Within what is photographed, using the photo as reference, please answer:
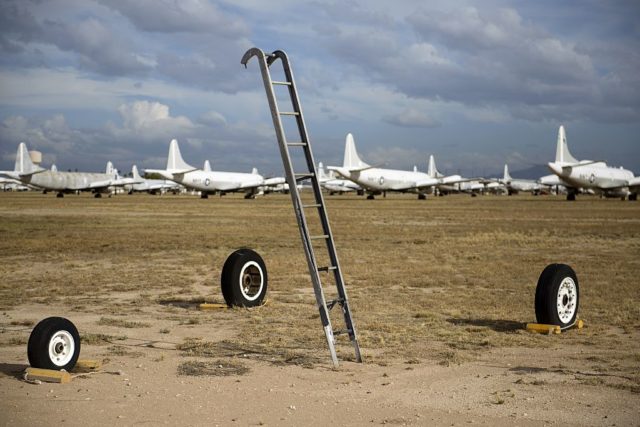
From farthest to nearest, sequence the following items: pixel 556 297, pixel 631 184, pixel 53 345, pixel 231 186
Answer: pixel 231 186 < pixel 631 184 < pixel 556 297 < pixel 53 345

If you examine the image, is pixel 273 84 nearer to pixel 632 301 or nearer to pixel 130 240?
pixel 632 301

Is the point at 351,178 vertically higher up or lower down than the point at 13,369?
higher up

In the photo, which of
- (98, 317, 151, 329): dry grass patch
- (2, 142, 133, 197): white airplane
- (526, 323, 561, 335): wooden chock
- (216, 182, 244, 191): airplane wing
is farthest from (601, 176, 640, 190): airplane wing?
(98, 317, 151, 329): dry grass patch

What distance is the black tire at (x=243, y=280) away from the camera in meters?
14.7

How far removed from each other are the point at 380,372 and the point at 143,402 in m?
3.20

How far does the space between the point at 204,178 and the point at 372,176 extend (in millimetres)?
27514

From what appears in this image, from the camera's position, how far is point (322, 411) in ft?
25.4

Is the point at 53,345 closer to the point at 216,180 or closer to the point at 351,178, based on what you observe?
the point at 351,178

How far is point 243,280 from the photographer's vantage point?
15.0 m

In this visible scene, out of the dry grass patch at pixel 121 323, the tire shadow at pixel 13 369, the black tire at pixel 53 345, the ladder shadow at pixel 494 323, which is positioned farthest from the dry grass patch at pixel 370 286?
the tire shadow at pixel 13 369

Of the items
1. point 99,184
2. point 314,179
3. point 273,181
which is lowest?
point 314,179

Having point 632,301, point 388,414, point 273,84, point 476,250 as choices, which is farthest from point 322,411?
point 476,250

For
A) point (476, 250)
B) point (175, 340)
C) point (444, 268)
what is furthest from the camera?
point (476, 250)

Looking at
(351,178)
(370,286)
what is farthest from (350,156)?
(370,286)
